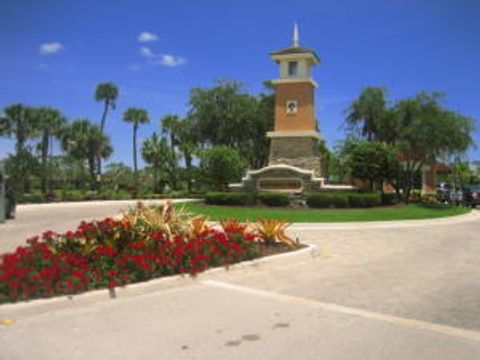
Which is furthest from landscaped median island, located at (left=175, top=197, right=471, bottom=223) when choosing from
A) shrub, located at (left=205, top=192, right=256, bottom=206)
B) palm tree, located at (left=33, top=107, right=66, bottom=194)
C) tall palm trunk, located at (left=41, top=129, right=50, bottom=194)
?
palm tree, located at (left=33, top=107, right=66, bottom=194)

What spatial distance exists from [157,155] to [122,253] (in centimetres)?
4682

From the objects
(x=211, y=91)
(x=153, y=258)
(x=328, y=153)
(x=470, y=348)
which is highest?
(x=211, y=91)

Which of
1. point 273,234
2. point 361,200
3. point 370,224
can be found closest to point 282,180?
point 361,200

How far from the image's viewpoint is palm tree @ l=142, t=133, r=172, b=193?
2140 inches

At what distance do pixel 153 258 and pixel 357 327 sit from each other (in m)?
3.68

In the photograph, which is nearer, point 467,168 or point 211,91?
point 211,91

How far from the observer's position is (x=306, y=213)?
2320 cm

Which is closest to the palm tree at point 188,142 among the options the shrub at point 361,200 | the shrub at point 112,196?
the shrub at point 112,196

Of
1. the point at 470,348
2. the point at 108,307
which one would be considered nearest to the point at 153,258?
the point at 108,307

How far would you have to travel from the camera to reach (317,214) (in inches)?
898

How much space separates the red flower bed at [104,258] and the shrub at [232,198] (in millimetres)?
16181

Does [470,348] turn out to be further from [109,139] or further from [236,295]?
[109,139]

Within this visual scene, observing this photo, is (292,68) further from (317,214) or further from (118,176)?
(118,176)

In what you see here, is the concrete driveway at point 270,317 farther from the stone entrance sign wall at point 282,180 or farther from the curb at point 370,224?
the stone entrance sign wall at point 282,180
